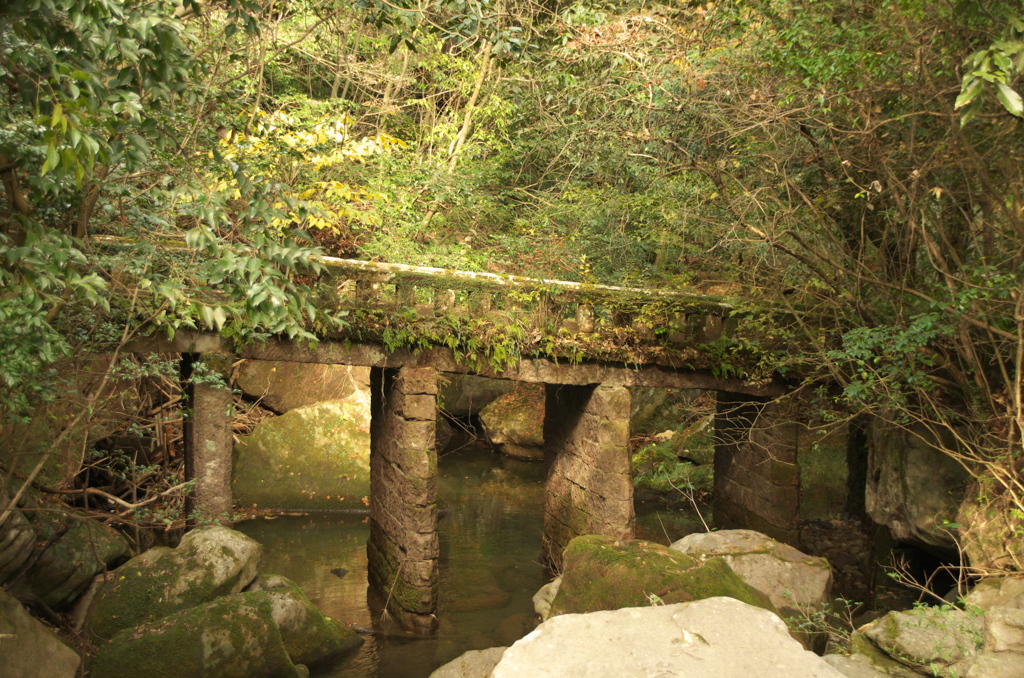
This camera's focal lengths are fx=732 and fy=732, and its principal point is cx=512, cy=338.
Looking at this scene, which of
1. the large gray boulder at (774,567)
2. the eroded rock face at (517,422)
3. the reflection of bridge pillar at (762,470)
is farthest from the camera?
the eroded rock face at (517,422)

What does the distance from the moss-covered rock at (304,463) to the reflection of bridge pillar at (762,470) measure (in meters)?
5.18

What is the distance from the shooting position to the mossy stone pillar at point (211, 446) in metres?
6.22

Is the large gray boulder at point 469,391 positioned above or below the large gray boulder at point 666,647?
below

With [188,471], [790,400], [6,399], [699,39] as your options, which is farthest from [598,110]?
[6,399]

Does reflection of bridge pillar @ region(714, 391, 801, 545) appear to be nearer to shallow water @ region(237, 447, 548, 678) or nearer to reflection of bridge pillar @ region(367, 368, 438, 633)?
shallow water @ region(237, 447, 548, 678)

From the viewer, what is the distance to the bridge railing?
6766mm

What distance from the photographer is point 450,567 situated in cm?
870

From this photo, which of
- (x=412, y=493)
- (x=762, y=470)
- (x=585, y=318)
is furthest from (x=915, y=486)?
(x=412, y=493)

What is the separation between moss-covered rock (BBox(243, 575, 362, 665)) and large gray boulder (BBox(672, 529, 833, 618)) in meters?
3.09

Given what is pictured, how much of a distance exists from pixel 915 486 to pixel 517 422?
320 inches

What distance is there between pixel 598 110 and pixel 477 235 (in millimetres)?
3074

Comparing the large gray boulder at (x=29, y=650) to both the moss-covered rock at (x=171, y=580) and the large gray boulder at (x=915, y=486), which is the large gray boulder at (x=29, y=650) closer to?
the moss-covered rock at (x=171, y=580)

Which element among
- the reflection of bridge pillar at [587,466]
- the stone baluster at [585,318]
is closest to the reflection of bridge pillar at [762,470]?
the reflection of bridge pillar at [587,466]

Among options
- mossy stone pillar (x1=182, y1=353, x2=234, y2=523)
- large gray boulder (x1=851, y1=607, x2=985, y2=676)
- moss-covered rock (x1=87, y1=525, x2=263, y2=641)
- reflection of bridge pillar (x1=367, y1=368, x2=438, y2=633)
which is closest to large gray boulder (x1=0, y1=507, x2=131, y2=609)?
moss-covered rock (x1=87, y1=525, x2=263, y2=641)
